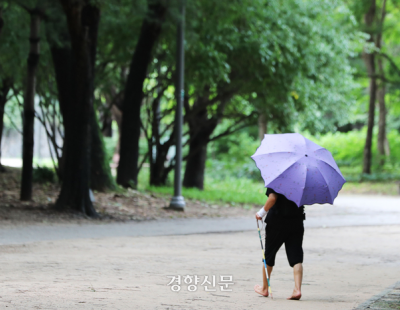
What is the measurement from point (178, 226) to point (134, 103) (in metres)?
6.68

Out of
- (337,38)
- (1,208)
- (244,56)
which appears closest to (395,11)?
(337,38)

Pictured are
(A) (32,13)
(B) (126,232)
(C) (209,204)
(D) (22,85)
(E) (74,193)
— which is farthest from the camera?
(D) (22,85)

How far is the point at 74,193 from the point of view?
13180mm

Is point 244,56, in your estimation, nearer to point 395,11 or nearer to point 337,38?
point 337,38

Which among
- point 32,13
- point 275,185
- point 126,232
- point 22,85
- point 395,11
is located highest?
point 395,11

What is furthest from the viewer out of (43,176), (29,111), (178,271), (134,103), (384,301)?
(134,103)

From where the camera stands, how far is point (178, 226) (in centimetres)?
1262

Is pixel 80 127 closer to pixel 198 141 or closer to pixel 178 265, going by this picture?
pixel 178 265

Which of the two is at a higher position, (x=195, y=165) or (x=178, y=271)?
(x=195, y=165)

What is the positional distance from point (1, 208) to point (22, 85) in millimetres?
7465

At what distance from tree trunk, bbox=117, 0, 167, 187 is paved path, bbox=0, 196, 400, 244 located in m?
5.16

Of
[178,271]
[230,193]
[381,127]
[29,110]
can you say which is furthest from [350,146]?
[178,271]

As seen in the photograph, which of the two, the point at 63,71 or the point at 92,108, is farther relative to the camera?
the point at 63,71

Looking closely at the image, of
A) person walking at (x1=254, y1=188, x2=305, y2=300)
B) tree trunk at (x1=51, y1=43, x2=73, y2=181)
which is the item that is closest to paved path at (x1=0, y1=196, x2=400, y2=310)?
person walking at (x1=254, y1=188, x2=305, y2=300)
